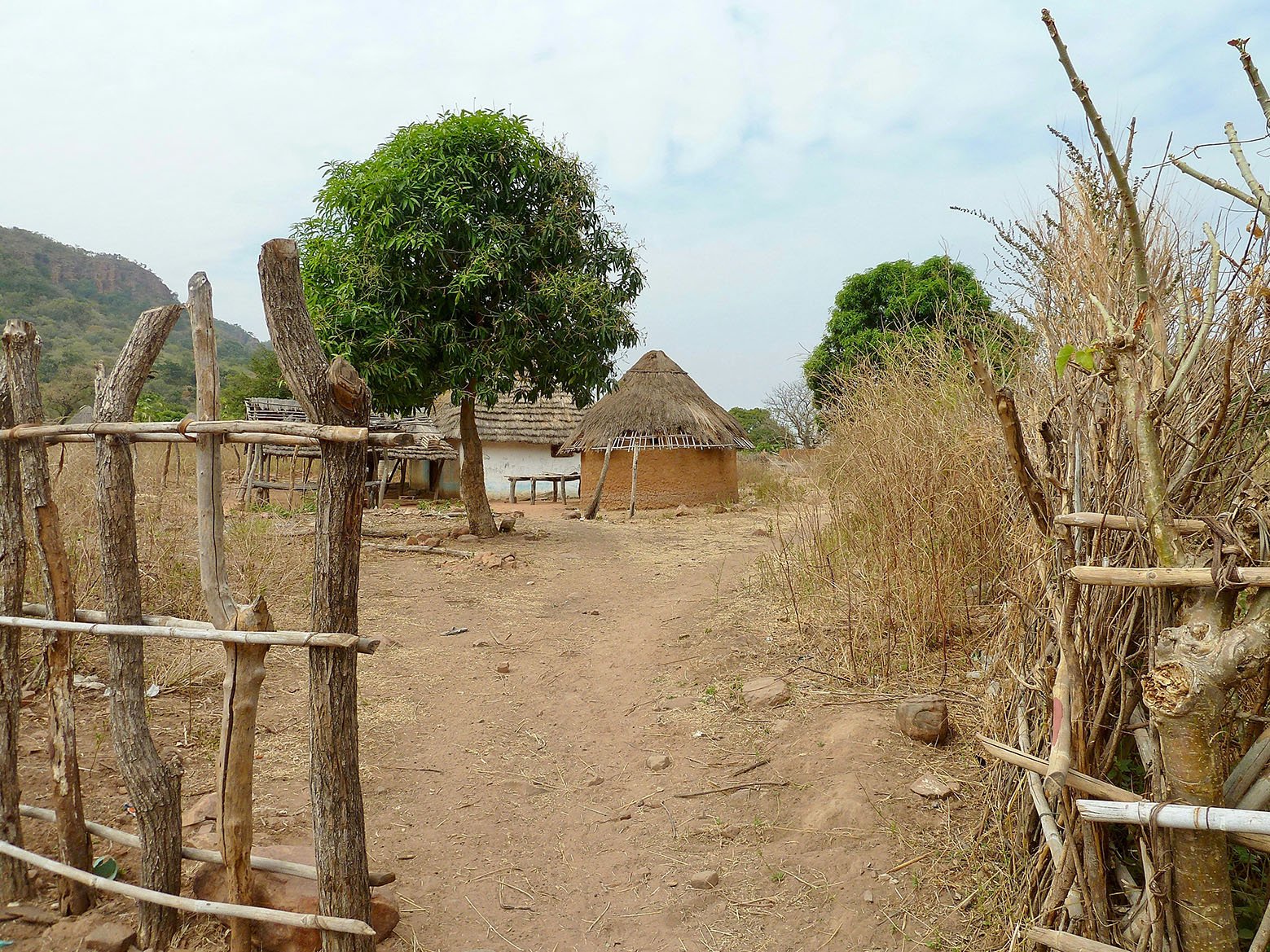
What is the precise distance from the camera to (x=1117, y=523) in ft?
7.00

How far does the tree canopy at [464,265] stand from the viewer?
9156 millimetres

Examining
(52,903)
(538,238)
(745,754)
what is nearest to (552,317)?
(538,238)

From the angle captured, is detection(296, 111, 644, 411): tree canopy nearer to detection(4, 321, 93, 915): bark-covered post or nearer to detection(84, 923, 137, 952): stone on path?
detection(4, 321, 93, 915): bark-covered post

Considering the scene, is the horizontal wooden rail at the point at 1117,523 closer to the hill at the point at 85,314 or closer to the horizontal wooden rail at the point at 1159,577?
the horizontal wooden rail at the point at 1159,577

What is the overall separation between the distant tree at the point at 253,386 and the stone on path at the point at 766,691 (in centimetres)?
2075

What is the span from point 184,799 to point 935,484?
162 inches

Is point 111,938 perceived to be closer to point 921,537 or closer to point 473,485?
point 921,537

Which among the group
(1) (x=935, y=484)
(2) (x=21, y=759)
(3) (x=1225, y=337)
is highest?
(3) (x=1225, y=337)

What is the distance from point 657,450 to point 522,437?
4969 mm

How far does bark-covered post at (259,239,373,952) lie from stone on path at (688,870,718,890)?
4.07 feet

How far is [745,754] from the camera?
166 inches

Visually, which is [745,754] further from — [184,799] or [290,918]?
[184,799]

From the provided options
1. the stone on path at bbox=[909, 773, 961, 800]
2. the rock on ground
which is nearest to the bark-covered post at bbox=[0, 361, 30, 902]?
the rock on ground

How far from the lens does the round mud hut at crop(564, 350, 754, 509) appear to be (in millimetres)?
15469
